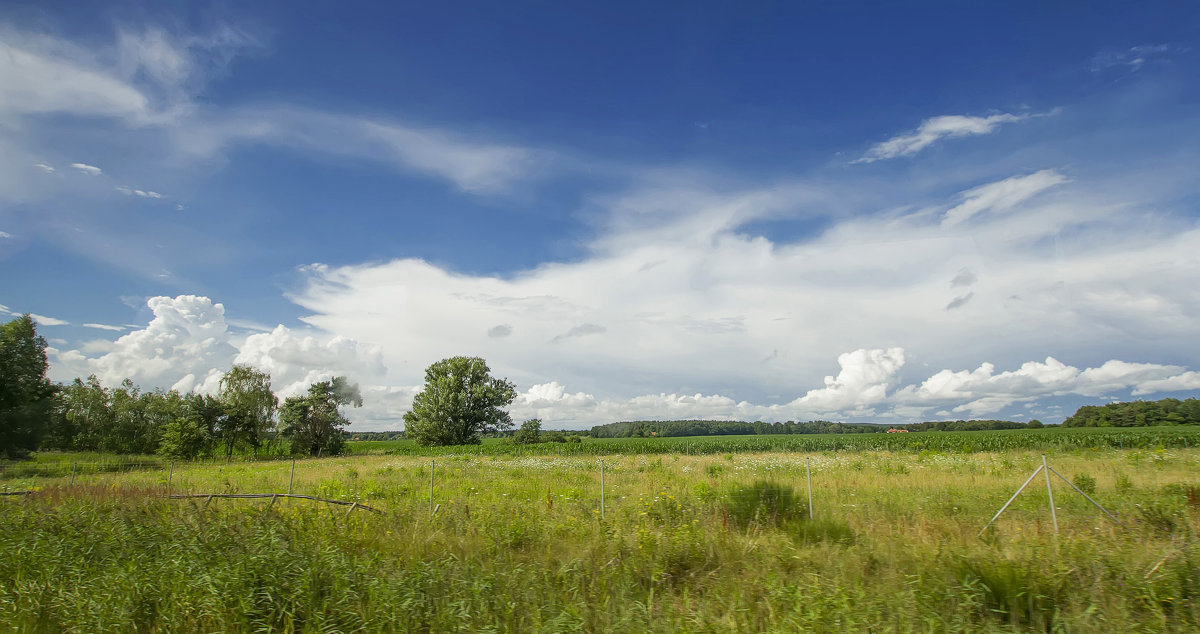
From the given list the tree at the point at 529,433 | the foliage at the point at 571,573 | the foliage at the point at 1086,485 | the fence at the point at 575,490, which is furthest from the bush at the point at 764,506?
the tree at the point at 529,433

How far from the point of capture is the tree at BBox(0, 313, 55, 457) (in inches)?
1521

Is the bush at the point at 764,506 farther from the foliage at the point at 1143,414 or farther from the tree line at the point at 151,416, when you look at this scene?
the foliage at the point at 1143,414

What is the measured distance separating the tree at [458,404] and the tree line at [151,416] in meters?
8.30

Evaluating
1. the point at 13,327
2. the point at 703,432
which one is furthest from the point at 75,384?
the point at 703,432

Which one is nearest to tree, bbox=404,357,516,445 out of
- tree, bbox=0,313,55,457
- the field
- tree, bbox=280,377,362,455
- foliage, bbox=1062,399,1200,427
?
tree, bbox=280,377,362,455

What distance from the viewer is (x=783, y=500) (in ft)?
39.3

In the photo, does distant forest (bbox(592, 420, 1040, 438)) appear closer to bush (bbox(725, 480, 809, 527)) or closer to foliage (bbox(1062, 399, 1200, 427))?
foliage (bbox(1062, 399, 1200, 427))

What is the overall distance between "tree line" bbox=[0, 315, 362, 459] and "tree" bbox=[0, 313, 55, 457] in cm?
6

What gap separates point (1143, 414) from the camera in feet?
260

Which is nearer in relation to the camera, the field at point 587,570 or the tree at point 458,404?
A: the field at point 587,570

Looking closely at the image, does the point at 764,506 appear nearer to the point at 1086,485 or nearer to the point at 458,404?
→ the point at 1086,485

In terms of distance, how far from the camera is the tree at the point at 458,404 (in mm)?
65188

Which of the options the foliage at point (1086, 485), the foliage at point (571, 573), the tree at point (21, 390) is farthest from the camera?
the tree at point (21, 390)

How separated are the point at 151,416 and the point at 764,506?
8400 centimetres
